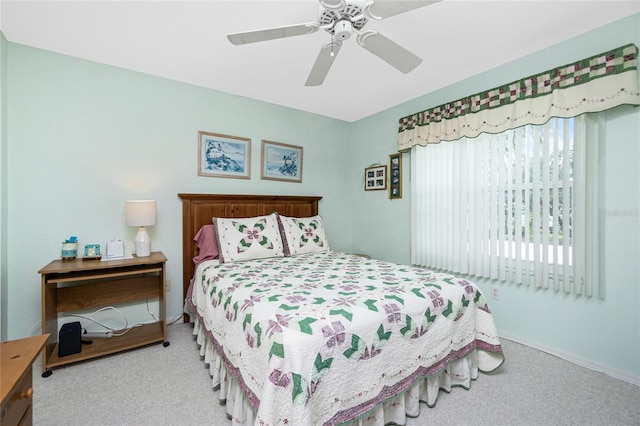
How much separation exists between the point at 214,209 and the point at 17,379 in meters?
2.36

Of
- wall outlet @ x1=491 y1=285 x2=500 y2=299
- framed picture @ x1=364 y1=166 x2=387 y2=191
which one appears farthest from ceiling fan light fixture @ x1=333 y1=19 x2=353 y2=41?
wall outlet @ x1=491 y1=285 x2=500 y2=299

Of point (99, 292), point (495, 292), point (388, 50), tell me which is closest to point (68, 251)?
point (99, 292)

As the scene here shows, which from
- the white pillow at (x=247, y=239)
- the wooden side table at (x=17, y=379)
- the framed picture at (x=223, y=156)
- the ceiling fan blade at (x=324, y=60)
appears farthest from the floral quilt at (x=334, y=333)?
the ceiling fan blade at (x=324, y=60)

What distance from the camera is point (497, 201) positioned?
254 cm

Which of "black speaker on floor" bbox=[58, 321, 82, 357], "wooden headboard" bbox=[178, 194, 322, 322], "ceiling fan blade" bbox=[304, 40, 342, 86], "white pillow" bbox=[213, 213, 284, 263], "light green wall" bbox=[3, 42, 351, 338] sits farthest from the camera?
"wooden headboard" bbox=[178, 194, 322, 322]

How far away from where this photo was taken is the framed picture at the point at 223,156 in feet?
9.87

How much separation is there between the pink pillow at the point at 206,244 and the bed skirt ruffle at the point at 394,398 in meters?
0.83

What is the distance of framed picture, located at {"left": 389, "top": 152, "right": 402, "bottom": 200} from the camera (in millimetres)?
3443

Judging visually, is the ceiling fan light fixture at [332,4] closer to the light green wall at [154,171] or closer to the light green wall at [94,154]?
the light green wall at [154,171]

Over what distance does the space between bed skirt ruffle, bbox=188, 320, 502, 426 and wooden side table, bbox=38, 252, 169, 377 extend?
2.43ft

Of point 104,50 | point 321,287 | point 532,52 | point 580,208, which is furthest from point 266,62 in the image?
point 580,208

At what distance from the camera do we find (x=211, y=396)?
1733 millimetres

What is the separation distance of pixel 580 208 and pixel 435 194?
121 centimetres

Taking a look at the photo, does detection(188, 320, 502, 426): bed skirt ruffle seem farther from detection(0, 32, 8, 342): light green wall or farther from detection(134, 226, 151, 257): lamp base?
detection(0, 32, 8, 342): light green wall
